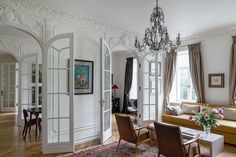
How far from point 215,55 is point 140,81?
96.2 inches

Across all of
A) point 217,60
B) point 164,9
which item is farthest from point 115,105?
point 164,9

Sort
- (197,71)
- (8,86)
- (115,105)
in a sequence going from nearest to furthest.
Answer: (197,71) < (115,105) < (8,86)

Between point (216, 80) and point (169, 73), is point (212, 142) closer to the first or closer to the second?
point (216, 80)

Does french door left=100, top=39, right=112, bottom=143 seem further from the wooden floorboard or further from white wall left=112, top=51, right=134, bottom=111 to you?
white wall left=112, top=51, right=134, bottom=111

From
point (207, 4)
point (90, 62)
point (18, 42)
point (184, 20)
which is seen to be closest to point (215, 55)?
point (184, 20)

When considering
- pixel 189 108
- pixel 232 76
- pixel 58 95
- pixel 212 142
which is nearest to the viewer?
pixel 212 142

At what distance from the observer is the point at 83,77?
437 centimetres

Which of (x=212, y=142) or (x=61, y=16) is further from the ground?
(x=61, y=16)

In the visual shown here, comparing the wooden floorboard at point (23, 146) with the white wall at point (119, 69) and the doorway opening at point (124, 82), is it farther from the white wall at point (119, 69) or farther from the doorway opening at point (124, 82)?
the white wall at point (119, 69)

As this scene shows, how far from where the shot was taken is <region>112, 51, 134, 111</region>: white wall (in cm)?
893

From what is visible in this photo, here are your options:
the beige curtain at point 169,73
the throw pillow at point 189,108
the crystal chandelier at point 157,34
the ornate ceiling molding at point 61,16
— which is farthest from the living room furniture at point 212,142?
the ornate ceiling molding at point 61,16

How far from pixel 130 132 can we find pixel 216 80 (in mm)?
3448

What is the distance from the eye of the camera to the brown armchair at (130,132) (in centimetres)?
358

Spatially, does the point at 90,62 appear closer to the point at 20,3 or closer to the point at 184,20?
the point at 20,3
